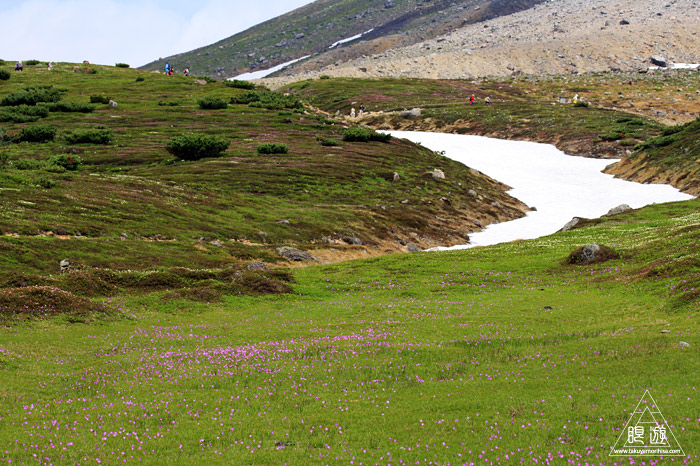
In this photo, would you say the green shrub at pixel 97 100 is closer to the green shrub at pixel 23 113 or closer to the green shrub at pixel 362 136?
the green shrub at pixel 23 113

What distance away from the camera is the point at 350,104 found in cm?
13300

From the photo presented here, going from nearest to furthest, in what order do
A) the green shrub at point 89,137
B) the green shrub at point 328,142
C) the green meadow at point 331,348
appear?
the green meadow at point 331,348
the green shrub at point 89,137
the green shrub at point 328,142

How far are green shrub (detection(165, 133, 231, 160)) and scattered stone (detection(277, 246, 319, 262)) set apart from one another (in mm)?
29201

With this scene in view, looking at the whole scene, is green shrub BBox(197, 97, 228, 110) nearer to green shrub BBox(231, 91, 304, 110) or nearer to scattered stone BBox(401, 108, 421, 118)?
green shrub BBox(231, 91, 304, 110)

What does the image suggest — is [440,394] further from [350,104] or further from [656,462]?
[350,104]

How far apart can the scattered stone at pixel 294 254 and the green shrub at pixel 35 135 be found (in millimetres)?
44234

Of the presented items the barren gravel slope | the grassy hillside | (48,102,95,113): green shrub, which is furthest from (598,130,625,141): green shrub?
the barren gravel slope

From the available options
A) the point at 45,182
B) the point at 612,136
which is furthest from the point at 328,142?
the point at 612,136

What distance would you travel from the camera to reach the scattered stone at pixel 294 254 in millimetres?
41594

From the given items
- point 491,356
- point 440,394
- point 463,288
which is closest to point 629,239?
point 463,288

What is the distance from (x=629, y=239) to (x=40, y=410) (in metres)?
35.0

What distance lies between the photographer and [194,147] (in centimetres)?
6600

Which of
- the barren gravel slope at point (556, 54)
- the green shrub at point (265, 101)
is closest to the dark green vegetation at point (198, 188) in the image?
the green shrub at point (265, 101)

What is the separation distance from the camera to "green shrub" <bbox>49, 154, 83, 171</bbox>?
5778cm
